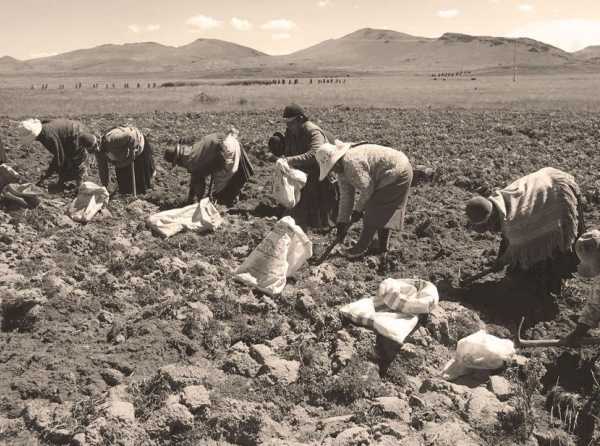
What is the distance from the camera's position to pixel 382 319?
4.10m

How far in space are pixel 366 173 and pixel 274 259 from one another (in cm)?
111

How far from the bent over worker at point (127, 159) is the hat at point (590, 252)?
485cm

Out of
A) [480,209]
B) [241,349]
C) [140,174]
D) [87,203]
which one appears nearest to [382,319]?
[241,349]

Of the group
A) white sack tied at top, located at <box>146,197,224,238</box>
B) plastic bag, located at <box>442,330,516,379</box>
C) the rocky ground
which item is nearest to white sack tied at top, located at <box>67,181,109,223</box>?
the rocky ground

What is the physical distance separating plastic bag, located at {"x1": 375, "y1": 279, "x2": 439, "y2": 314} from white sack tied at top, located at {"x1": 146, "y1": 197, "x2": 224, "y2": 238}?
7.64 ft

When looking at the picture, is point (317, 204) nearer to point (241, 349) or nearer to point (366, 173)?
point (366, 173)

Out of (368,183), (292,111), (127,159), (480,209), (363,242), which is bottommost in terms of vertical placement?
(363,242)

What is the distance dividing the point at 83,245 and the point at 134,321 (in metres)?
1.62

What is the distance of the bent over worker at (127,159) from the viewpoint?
6613mm

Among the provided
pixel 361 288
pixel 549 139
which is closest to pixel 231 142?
pixel 361 288

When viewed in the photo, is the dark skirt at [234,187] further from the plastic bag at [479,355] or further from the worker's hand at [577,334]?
the worker's hand at [577,334]

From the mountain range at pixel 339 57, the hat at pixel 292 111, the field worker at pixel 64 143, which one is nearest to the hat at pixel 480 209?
the hat at pixel 292 111

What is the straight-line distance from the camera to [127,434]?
3.05 meters

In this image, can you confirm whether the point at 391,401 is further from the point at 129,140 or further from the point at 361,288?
the point at 129,140
